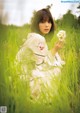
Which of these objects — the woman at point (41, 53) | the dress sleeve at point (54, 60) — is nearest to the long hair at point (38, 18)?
the woman at point (41, 53)

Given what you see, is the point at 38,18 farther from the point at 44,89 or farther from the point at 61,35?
the point at 44,89

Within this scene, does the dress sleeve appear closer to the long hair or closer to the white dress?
the white dress

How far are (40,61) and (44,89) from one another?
0.38ft

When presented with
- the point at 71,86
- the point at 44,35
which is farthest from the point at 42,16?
the point at 71,86

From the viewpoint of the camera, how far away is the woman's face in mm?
979

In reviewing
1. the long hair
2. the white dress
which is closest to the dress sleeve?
the white dress

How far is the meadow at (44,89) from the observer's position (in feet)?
3.15

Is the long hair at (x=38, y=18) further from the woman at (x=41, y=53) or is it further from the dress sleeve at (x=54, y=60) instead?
the dress sleeve at (x=54, y=60)

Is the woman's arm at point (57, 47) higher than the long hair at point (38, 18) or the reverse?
the reverse

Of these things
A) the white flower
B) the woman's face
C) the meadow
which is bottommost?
the meadow

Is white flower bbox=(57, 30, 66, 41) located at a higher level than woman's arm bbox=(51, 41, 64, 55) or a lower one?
higher

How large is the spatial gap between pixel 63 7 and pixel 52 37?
13 centimetres

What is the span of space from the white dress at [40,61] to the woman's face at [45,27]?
0.08 ft

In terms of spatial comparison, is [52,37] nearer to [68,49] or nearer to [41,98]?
[68,49]
